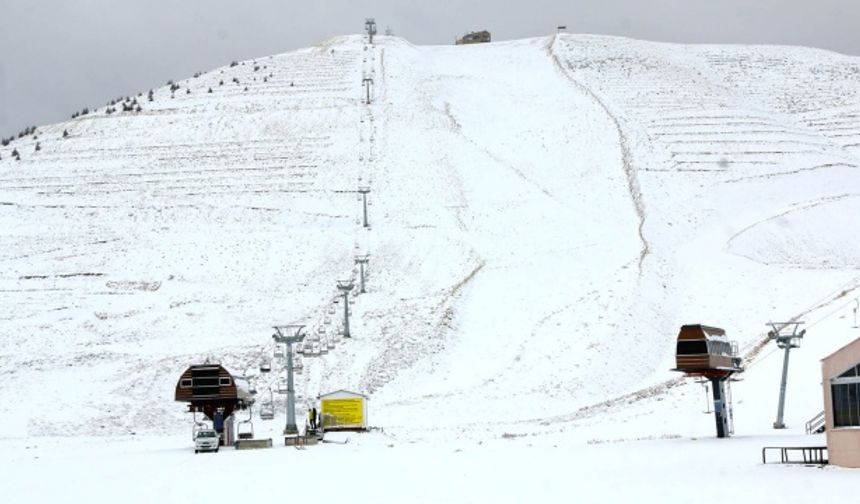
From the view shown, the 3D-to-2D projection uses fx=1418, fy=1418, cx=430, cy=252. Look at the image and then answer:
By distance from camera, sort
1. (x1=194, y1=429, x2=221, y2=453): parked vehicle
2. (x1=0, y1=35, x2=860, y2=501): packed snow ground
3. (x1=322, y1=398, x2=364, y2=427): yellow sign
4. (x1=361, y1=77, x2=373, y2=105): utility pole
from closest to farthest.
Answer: (x1=194, y1=429, x2=221, y2=453): parked vehicle → (x1=0, y1=35, x2=860, y2=501): packed snow ground → (x1=322, y1=398, x2=364, y2=427): yellow sign → (x1=361, y1=77, x2=373, y2=105): utility pole

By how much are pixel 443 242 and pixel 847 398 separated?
40333 millimetres

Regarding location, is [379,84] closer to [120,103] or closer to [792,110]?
[120,103]

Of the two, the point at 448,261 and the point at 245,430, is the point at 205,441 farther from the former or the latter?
the point at 448,261

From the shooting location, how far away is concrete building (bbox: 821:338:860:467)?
2850 centimetres

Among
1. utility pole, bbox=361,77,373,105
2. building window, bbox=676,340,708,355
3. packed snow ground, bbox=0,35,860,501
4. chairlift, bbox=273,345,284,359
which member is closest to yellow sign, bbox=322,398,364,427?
packed snow ground, bbox=0,35,860,501

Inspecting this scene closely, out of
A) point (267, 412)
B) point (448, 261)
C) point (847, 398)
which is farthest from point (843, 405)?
point (448, 261)

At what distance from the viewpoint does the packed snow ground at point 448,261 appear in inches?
1715

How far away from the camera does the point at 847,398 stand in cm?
2897

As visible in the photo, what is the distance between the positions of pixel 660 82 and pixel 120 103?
41910 millimetres

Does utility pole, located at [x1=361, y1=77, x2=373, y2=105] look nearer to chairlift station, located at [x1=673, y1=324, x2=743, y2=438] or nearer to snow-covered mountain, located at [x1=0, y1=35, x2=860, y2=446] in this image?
snow-covered mountain, located at [x1=0, y1=35, x2=860, y2=446]

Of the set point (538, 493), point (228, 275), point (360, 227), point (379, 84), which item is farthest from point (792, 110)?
point (538, 493)

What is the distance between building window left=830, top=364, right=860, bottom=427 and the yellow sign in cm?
1856

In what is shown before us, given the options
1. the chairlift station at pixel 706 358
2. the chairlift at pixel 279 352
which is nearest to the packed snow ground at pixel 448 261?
the chairlift at pixel 279 352

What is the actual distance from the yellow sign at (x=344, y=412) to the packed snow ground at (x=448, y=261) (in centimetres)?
111
